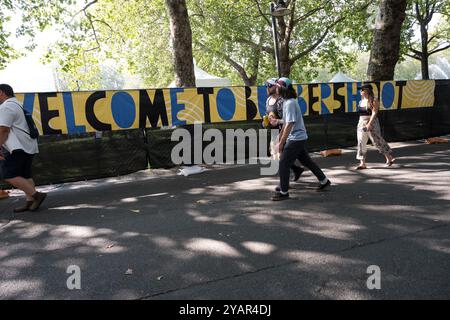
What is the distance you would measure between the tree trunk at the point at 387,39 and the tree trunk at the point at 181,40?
5879 millimetres

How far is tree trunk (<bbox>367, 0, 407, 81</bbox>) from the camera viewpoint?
11766 millimetres

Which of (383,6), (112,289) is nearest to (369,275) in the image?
(112,289)

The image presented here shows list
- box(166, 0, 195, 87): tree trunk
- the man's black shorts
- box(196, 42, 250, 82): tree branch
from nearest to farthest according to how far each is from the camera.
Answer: the man's black shorts < box(166, 0, 195, 87): tree trunk < box(196, 42, 250, 82): tree branch

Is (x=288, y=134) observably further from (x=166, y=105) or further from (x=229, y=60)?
(x=229, y=60)

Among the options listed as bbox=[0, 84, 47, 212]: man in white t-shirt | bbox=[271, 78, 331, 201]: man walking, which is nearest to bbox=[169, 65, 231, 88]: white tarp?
bbox=[0, 84, 47, 212]: man in white t-shirt

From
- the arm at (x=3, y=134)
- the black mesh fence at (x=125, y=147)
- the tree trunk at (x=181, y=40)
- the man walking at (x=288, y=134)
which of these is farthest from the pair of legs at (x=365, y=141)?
the arm at (x=3, y=134)

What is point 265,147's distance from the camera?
32.3 feet

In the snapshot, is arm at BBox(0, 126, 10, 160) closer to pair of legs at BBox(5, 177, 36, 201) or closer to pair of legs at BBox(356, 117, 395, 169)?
pair of legs at BBox(5, 177, 36, 201)

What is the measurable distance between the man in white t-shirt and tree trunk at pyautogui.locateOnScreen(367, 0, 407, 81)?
1013cm

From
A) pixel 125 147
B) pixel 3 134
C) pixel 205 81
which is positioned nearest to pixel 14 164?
pixel 3 134

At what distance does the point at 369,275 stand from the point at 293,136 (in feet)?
9.39

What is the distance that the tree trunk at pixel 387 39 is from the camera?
1177 cm
